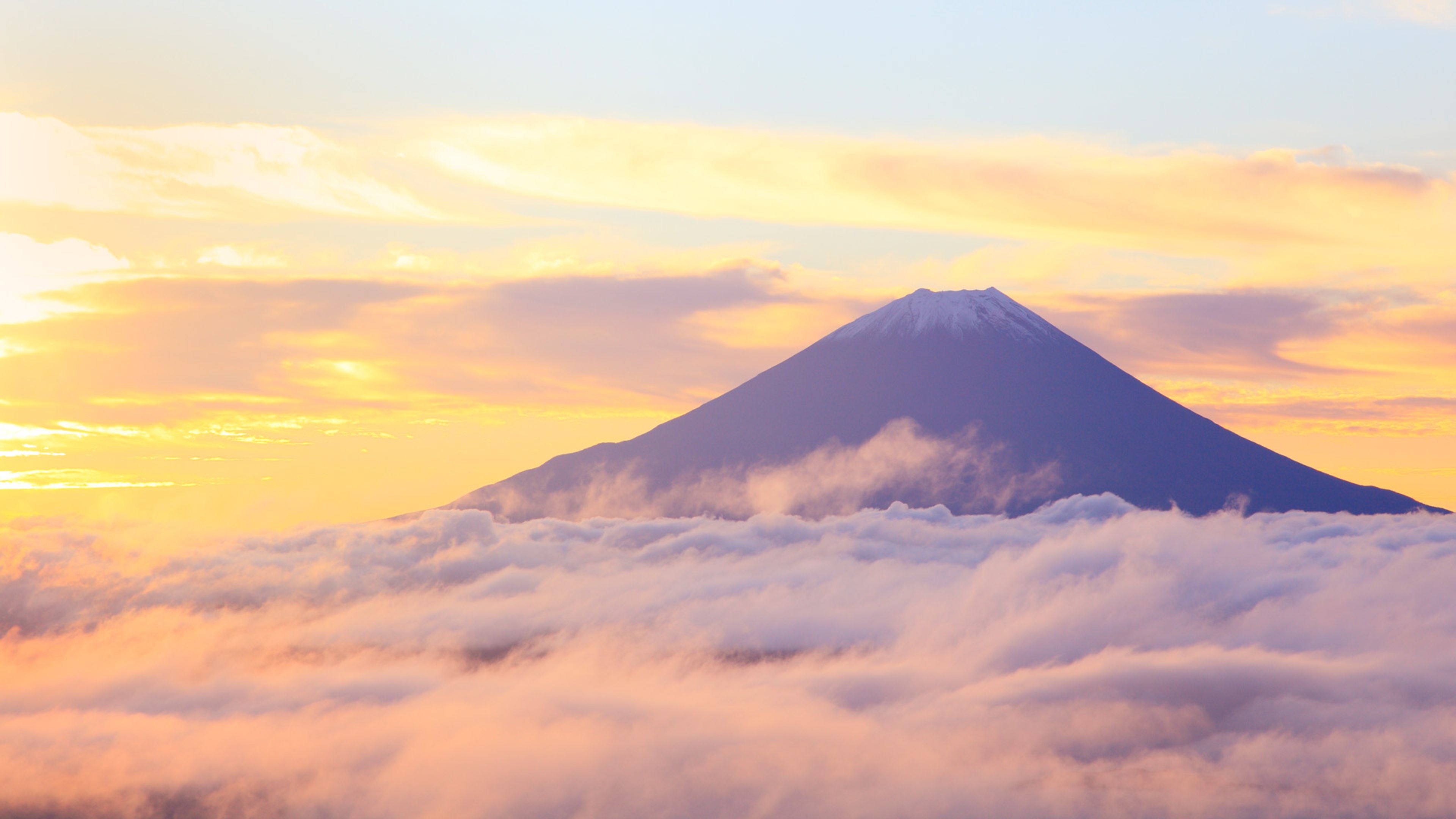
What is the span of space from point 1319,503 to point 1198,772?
49.0 meters

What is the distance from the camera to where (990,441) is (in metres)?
186

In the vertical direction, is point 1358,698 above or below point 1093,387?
below

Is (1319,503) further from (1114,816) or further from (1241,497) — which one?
(1114,816)

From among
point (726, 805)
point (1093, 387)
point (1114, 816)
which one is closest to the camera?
point (1114, 816)

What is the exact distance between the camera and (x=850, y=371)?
198 m

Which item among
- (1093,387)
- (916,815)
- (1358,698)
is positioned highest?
(1093,387)

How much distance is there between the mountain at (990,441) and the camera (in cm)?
18188

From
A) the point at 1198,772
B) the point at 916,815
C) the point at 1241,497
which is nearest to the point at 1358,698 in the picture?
the point at 1198,772

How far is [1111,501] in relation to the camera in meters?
179

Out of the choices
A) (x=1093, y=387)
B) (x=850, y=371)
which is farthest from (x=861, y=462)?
(x=1093, y=387)

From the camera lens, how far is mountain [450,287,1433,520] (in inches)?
7160

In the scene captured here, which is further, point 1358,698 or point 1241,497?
point 1358,698

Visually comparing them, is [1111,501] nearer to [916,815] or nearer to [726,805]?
[916,815]

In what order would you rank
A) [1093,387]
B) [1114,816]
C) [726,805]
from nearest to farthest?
1. [1114,816]
2. [1093,387]
3. [726,805]
